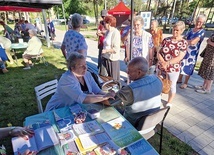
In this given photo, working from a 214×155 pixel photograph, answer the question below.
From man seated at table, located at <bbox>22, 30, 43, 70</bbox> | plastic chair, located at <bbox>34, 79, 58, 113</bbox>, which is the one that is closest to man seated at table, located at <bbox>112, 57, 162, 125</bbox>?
plastic chair, located at <bbox>34, 79, 58, 113</bbox>

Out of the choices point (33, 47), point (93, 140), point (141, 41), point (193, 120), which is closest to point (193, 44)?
point (141, 41)

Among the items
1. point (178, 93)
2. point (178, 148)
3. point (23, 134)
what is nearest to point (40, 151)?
point (23, 134)

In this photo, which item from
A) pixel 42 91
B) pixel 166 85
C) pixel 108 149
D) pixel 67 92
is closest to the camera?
pixel 108 149

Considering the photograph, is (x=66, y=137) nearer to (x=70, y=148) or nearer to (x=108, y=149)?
(x=70, y=148)

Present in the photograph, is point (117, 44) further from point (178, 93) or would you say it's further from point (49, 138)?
point (49, 138)

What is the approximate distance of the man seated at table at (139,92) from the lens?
5.60ft

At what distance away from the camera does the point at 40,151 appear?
4.16 feet

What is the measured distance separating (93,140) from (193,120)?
2407 millimetres

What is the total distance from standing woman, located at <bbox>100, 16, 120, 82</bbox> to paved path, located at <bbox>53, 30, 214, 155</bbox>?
1.35m

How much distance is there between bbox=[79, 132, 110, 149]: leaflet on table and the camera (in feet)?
4.33

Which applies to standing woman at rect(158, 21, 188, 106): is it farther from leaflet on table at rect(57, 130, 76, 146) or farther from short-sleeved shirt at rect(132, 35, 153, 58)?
leaflet on table at rect(57, 130, 76, 146)

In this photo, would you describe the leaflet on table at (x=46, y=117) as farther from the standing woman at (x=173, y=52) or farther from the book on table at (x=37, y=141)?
the standing woman at (x=173, y=52)

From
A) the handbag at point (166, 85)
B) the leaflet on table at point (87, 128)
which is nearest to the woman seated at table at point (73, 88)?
the leaflet on table at point (87, 128)

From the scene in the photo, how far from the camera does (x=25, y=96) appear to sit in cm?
409
